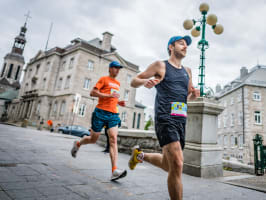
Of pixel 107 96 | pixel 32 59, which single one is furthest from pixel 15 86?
pixel 107 96

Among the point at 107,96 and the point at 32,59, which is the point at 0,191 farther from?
the point at 32,59

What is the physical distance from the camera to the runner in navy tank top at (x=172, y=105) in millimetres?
1876

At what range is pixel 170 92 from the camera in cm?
213

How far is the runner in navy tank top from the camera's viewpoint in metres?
1.88

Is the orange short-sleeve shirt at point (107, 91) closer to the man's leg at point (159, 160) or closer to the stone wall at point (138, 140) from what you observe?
the man's leg at point (159, 160)

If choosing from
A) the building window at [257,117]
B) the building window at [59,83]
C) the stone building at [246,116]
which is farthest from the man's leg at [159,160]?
the building window at [59,83]

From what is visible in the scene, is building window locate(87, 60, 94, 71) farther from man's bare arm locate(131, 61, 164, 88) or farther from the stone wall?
man's bare arm locate(131, 61, 164, 88)

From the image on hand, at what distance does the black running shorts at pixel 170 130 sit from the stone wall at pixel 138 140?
147 inches

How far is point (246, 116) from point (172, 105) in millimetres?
28575

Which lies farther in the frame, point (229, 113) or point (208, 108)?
point (229, 113)

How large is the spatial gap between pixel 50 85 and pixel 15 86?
157 ft

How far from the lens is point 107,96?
340cm

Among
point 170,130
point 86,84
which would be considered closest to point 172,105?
point 170,130

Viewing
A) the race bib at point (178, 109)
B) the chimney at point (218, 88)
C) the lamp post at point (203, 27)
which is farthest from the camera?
the chimney at point (218, 88)
